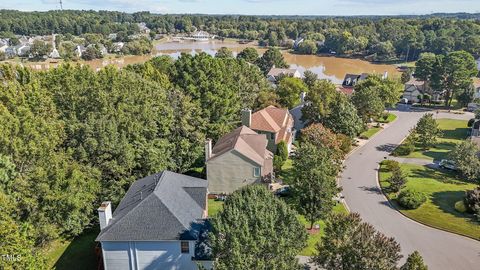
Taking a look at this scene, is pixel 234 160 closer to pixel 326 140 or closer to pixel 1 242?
pixel 326 140

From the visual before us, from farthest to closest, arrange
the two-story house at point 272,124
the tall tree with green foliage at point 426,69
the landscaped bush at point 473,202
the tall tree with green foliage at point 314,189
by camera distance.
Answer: the tall tree with green foliage at point 426,69 → the two-story house at point 272,124 → the landscaped bush at point 473,202 → the tall tree with green foliage at point 314,189

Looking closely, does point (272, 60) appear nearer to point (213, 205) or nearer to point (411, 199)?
point (213, 205)

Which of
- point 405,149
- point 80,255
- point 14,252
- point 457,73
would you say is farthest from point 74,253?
point 457,73

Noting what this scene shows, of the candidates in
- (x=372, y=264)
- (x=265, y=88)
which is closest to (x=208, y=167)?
(x=372, y=264)

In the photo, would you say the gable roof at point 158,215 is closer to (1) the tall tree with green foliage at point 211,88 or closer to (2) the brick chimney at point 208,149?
(2) the brick chimney at point 208,149

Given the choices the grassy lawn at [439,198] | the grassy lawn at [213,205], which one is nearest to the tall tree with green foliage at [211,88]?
the grassy lawn at [213,205]

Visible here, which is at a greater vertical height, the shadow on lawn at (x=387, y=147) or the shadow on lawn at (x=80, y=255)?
the shadow on lawn at (x=387, y=147)

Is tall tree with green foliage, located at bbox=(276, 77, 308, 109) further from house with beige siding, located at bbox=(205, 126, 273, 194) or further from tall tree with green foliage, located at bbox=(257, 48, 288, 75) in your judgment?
tall tree with green foliage, located at bbox=(257, 48, 288, 75)
